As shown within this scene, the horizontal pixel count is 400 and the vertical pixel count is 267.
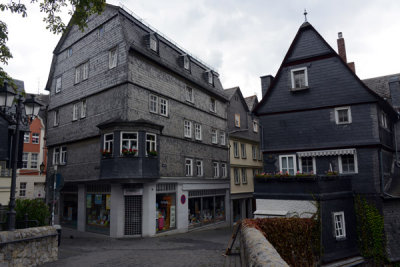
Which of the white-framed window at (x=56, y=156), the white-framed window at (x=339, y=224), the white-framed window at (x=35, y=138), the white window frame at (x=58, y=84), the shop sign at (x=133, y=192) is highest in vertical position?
the white window frame at (x=58, y=84)

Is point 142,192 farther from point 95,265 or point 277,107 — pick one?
point 277,107

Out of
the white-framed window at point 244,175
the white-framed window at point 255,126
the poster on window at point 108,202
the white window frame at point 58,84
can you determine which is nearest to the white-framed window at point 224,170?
the white-framed window at point 244,175

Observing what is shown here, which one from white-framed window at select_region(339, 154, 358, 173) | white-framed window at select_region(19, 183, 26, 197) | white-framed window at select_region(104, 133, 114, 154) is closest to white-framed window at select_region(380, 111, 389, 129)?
white-framed window at select_region(339, 154, 358, 173)

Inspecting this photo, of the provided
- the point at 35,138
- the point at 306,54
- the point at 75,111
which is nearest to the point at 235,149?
the point at 306,54

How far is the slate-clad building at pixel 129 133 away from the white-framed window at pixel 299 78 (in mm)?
8757

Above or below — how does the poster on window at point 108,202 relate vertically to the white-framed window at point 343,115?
below

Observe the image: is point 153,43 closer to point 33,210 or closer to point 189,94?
point 189,94

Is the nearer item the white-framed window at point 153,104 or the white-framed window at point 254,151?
the white-framed window at point 153,104

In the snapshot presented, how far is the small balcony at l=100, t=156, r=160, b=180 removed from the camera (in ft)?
62.6

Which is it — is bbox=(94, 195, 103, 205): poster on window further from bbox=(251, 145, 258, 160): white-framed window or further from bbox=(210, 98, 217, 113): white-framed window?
→ bbox=(251, 145, 258, 160): white-framed window

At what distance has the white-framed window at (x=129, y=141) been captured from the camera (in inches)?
771

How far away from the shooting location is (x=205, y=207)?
2708 cm

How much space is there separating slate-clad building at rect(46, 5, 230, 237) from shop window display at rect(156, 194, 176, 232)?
7cm

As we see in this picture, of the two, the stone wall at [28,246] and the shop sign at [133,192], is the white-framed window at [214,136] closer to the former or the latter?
the shop sign at [133,192]
